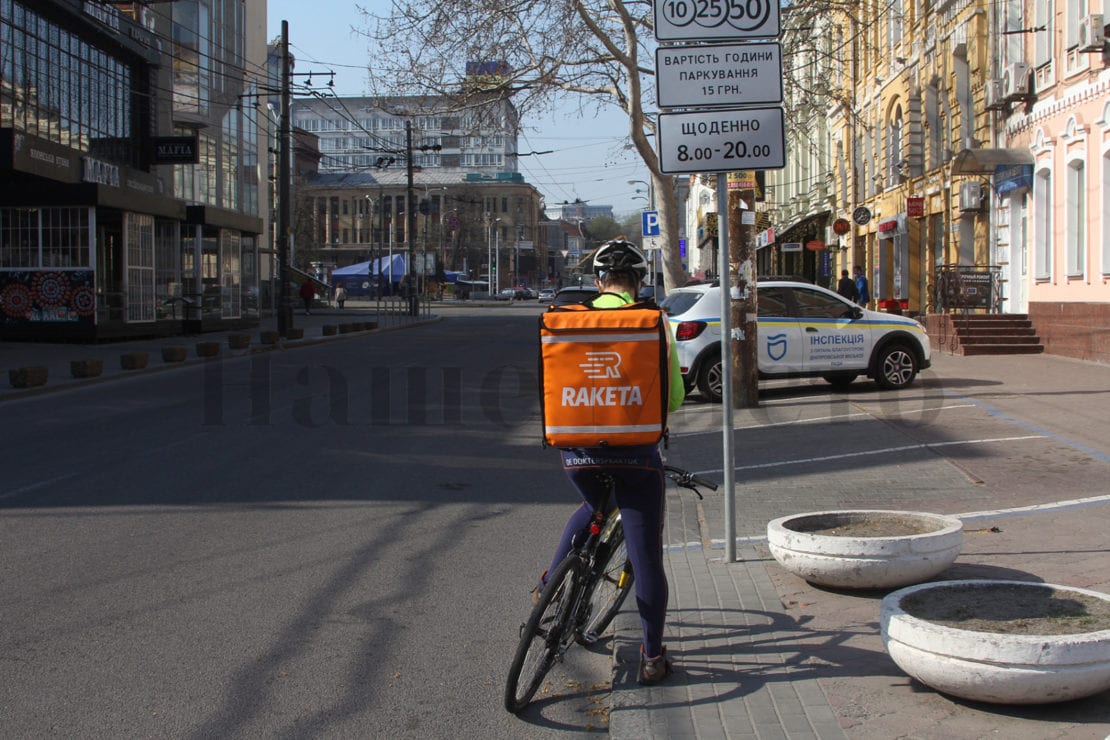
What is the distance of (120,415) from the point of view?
1393 cm

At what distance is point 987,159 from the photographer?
2228cm

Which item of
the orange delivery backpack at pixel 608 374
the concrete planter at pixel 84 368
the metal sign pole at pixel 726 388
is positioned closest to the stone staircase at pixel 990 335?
the concrete planter at pixel 84 368

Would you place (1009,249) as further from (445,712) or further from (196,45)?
(196,45)

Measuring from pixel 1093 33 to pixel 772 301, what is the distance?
7500mm

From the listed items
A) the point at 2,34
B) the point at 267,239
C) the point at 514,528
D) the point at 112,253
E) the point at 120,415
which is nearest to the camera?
the point at 514,528

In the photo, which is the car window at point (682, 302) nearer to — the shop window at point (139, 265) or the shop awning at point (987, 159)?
the shop awning at point (987, 159)

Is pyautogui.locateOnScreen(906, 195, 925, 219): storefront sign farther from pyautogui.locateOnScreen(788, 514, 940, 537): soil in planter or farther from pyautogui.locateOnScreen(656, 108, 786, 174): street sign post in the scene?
pyautogui.locateOnScreen(788, 514, 940, 537): soil in planter

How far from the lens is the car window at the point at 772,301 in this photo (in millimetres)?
15281

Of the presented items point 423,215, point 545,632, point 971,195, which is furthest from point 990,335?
point 423,215

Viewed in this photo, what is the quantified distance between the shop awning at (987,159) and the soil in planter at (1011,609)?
19.4 m

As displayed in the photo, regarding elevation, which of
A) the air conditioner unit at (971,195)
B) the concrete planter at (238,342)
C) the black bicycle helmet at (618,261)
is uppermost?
the air conditioner unit at (971,195)

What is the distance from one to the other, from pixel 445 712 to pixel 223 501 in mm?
4614

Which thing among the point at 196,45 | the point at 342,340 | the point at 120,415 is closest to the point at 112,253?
the point at 342,340

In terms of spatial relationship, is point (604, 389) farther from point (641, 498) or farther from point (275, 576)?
point (275, 576)
